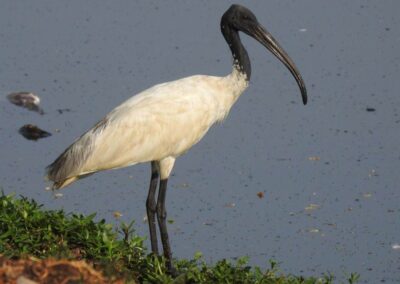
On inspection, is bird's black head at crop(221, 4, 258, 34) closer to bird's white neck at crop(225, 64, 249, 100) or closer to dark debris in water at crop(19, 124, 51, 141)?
bird's white neck at crop(225, 64, 249, 100)

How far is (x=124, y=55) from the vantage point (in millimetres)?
10352

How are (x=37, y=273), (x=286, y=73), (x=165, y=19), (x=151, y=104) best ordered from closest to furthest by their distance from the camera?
(x=37, y=273) → (x=151, y=104) → (x=286, y=73) → (x=165, y=19)

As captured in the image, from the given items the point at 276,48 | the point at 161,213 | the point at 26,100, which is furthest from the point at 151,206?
the point at 26,100

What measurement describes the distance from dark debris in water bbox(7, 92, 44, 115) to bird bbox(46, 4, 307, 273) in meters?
2.38

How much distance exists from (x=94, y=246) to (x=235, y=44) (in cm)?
168

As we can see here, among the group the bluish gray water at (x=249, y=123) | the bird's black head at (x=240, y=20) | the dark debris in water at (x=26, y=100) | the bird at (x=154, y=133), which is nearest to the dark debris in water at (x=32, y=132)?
the bluish gray water at (x=249, y=123)

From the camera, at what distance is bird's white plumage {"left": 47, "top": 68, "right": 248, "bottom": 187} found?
7023 millimetres

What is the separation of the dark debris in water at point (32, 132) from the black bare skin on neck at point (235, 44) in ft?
6.79

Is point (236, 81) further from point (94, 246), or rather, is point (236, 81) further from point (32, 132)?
point (32, 132)

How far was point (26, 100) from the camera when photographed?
959cm

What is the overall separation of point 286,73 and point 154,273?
160 inches

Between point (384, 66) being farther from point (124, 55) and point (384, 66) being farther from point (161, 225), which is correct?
point (161, 225)

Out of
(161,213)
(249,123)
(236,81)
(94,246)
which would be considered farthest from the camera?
(249,123)

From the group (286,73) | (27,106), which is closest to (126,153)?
(27,106)
